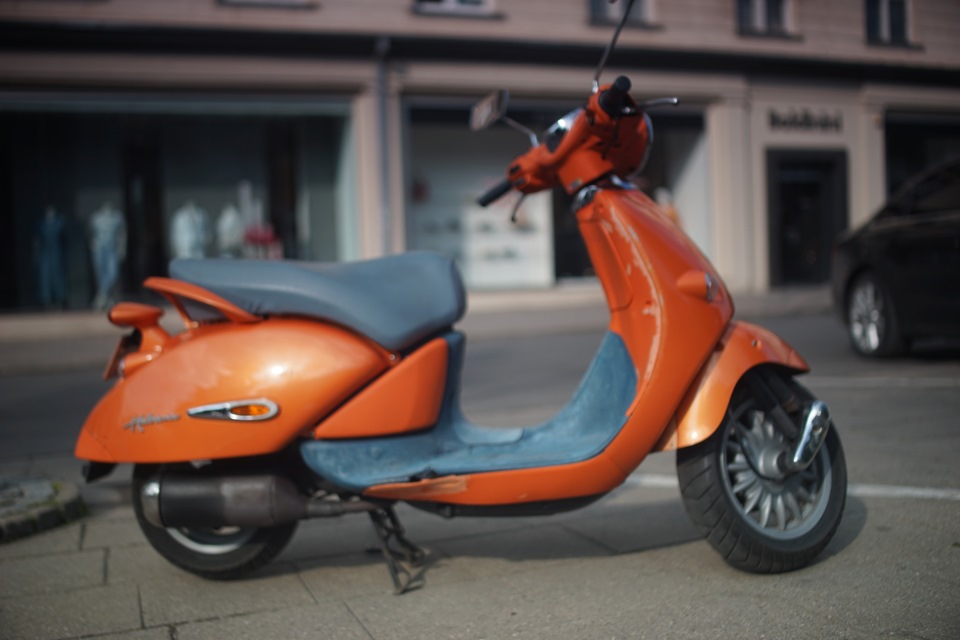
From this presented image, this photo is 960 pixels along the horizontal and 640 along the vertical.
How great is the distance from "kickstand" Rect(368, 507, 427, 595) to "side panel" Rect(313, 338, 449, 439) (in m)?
0.30

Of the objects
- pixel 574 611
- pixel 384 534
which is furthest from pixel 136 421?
pixel 574 611

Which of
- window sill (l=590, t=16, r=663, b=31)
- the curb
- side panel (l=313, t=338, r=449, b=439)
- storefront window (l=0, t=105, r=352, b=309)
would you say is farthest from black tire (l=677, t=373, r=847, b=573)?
window sill (l=590, t=16, r=663, b=31)

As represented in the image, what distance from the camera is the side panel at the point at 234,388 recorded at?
Answer: 11.1ft

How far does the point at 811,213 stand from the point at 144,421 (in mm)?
20634

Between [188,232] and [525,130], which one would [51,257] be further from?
[525,130]

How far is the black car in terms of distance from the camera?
8023 millimetres

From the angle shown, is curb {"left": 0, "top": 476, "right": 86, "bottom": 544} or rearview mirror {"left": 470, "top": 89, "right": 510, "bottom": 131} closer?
rearview mirror {"left": 470, "top": 89, "right": 510, "bottom": 131}

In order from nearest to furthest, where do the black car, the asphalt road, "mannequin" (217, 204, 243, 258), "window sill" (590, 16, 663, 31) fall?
the asphalt road, the black car, "mannequin" (217, 204, 243, 258), "window sill" (590, 16, 663, 31)

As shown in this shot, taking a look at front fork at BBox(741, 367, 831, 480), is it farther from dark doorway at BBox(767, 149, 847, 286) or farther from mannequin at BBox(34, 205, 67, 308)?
dark doorway at BBox(767, 149, 847, 286)

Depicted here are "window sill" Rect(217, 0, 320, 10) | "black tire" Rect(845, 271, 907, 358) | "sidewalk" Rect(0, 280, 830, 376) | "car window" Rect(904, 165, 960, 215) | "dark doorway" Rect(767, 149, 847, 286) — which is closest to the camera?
"car window" Rect(904, 165, 960, 215)

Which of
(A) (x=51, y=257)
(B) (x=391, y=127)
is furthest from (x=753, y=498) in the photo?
(A) (x=51, y=257)

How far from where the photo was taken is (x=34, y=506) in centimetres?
461

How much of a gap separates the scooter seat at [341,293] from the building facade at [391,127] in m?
13.5

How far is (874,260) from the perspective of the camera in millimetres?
8773
